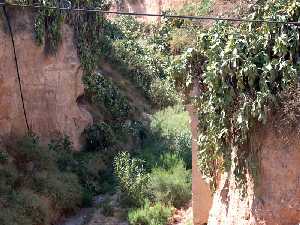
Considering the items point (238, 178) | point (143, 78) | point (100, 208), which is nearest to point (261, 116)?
point (238, 178)

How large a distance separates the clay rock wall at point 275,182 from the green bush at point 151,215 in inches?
163

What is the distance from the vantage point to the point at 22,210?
42.9 feet

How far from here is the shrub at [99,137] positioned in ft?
61.1

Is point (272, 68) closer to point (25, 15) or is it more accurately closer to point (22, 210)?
point (22, 210)

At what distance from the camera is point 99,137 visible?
1870 centimetres

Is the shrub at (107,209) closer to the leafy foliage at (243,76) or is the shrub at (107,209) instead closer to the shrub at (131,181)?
the shrub at (131,181)

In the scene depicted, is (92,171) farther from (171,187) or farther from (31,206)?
(31,206)

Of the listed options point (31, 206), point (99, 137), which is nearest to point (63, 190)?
point (31, 206)

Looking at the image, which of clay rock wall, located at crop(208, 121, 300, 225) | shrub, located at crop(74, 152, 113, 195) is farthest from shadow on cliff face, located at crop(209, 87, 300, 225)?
shrub, located at crop(74, 152, 113, 195)

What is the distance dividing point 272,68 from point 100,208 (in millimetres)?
7422

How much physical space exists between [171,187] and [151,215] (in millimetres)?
1208

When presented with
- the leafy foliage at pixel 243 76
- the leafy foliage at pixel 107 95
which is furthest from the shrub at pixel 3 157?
the leafy foliage at pixel 243 76

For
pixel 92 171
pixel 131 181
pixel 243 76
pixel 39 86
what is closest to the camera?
pixel 243 76

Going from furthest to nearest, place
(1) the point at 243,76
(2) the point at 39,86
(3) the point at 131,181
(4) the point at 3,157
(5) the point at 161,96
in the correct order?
(5) the point at 161,96 → (2) the point at 39,86 → (3) the point at 131,181 → (4) the point at 3,157 → (1) the point at 243,76
